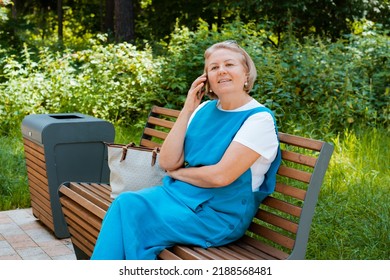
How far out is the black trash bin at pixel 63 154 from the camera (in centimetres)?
472

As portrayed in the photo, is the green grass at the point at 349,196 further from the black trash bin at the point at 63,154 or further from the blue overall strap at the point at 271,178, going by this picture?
the blue overall strap at the point at 271,178

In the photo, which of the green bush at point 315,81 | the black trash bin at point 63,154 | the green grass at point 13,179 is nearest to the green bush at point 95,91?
the green bush at point 315,81

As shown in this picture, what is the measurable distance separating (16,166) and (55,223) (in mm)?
1813

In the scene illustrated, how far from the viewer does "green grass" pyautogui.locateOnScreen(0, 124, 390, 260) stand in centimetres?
420

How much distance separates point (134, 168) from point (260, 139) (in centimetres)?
87

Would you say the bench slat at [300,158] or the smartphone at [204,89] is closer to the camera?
the bench slat at [300,158]

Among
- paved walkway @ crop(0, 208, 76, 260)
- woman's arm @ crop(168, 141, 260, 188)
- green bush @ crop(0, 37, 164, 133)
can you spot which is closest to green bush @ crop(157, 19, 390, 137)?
green bush @ crop(0, 37, 164, 133)

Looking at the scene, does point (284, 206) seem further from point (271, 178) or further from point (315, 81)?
point (315, 81)

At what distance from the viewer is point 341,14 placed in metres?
13.3

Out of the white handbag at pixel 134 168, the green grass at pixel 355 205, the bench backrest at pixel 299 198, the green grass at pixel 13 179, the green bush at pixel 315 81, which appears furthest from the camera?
the green bush at pixel 315 81

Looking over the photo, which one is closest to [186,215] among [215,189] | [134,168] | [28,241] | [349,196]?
[215,189]

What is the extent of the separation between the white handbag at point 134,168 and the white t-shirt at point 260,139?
664 millimetres
